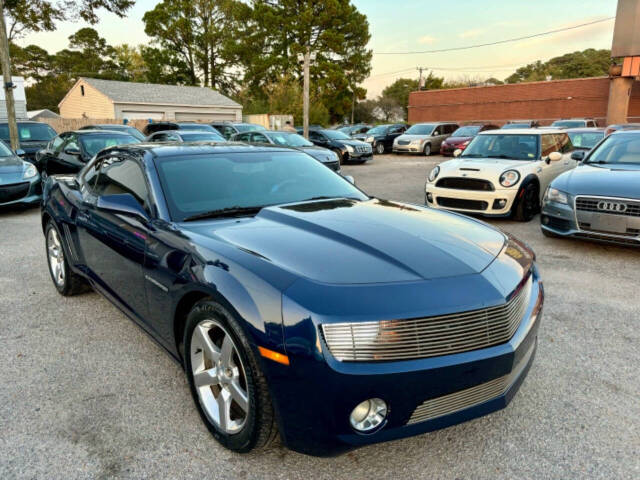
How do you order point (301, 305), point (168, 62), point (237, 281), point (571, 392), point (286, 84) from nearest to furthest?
point (301, 305), point (237, 281), point (571, 392), point (286, 84), point (168, 62)

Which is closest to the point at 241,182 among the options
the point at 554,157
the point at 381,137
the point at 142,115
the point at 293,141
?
the point at 554,157

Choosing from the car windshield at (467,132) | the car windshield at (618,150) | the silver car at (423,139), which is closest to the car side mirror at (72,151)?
the car windshield at (618,150)

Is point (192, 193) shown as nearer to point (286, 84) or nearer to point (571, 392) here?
point (571, 392)

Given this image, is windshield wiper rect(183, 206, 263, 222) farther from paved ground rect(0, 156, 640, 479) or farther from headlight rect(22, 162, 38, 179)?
headlight rect(22, 162, 38, 179)

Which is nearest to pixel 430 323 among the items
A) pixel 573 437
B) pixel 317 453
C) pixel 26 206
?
pixel 317 453

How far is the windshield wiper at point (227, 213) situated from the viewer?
283 cm

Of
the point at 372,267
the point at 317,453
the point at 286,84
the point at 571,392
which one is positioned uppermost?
the point at 286,84

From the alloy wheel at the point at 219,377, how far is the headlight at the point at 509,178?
6392 millimetres

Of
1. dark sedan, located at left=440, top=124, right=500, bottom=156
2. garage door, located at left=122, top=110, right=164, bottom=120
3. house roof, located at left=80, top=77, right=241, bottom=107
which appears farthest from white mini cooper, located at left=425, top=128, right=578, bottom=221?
house roof, located at left=80, top=77, right=241, bottom=107

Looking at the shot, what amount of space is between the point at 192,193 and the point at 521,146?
7261mm

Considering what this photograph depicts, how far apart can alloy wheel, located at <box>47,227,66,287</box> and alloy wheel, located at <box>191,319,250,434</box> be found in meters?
2.57

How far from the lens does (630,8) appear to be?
81.4 feet

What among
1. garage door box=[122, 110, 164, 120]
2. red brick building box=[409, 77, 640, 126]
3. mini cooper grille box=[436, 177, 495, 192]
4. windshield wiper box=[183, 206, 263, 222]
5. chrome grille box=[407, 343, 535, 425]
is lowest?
chrome grille box=[407, 343, 535, 425]

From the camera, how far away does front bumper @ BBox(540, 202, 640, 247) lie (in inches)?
209
